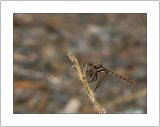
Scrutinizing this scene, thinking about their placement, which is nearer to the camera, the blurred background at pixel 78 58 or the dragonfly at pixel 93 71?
the dragonfly at pixel 93 71

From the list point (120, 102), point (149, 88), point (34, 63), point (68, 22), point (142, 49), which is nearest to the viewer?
point (149, 88)

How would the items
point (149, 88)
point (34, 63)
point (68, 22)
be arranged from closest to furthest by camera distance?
1. point (149, 88)
2. point (34, 63)
3. point (68, 22)

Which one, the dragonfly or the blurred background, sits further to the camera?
the blurred background

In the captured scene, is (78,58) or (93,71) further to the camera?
(78,58)

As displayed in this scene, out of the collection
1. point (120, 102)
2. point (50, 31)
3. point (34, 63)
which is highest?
point (50, 31)

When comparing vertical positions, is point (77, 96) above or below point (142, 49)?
below

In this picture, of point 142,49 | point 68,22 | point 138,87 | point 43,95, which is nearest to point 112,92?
point 138,87

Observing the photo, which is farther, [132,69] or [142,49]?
[142,49]

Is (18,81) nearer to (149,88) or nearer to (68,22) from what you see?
(68,22)
